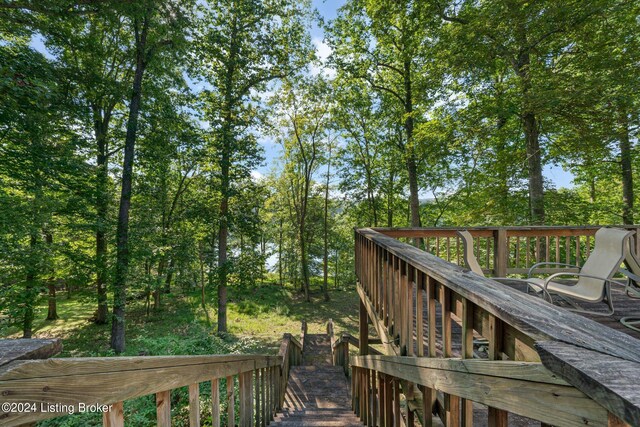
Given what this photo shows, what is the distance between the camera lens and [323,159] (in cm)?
1473

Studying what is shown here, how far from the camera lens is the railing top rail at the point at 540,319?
647 millimetres

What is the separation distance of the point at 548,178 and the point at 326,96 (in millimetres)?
9789

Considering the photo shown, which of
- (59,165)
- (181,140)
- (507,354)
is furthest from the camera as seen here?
(181,140)

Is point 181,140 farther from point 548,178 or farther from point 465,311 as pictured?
point 548,178

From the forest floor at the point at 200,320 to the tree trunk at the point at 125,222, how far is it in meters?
0.59

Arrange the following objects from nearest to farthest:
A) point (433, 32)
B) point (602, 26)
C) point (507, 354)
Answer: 1. point (507, 354)
2. point (602, 26)
3. point (433, 32)

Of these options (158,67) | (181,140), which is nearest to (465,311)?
(181,140)

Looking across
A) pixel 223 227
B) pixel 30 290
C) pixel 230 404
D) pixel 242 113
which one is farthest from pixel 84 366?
pixel 242 113

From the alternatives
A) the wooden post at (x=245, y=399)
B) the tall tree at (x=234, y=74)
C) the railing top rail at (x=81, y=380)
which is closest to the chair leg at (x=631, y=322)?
the wooden post at (x=245, y=399)

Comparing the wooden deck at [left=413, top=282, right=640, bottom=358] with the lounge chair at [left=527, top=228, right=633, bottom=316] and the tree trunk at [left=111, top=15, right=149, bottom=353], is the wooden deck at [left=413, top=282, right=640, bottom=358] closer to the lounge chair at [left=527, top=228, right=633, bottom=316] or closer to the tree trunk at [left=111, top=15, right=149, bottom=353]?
the lounge chair at [left=527, top=228, right=633, bottom=316]

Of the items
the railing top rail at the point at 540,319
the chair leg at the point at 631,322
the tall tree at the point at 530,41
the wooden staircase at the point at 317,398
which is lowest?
the wooden staircase at the point at 317,398

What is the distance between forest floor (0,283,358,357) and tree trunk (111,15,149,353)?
0.59m

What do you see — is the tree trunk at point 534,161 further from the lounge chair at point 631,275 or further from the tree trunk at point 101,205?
the tree trunk at point 101,205

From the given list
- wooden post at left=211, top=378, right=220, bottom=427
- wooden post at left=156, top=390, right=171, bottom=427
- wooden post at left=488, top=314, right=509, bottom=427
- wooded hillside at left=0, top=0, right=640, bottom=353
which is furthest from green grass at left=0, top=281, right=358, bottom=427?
wooden post at left=488, top=314, right=509, bottom=427
